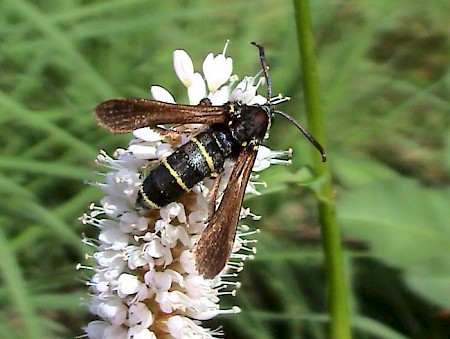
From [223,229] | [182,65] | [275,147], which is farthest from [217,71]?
[275,147]

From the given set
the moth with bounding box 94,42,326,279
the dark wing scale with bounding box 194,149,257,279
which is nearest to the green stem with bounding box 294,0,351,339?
the moth with bounding box 94,42,326,279

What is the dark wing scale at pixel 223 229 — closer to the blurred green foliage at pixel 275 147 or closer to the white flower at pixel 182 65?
the white flower at pixel 182 65

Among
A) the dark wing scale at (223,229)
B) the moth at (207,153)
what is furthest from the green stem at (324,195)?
the dark wing scale at (223,229)

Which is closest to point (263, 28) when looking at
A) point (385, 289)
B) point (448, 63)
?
point (448, 63)

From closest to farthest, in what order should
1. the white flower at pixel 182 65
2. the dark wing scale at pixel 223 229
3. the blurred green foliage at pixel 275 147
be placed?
the dark wing scale at pixel 223 229 < the white flower at pixel 182 65 < the blurred green foliage at pixel 275 147

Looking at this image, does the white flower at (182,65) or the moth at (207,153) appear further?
the white flower at (182,65)
